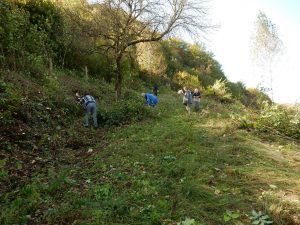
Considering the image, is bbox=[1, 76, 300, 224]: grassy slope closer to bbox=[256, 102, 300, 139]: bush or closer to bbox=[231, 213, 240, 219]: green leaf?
bbox=[231, 213, 240, 219]: green leaf

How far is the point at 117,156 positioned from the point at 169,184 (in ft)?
8.11

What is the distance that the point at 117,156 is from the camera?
916 centimetres

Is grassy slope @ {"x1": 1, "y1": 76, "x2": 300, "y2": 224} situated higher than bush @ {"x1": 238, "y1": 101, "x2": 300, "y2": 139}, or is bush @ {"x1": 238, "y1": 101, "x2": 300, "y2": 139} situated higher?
bush @ {"x1": 238, "y1": 101, "x2": 300, "y2": 139}

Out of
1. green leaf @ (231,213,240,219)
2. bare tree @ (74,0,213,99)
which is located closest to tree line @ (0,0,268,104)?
bare tree @ (74,0,213,99)

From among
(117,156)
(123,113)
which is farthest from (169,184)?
(123,113)

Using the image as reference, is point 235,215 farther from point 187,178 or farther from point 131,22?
point 131,22

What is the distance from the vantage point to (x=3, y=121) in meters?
9.70

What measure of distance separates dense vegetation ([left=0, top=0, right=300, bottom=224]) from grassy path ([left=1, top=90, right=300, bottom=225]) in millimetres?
23

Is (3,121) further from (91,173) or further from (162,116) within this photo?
(162,116)

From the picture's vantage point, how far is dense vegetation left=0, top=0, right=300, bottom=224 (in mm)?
5977

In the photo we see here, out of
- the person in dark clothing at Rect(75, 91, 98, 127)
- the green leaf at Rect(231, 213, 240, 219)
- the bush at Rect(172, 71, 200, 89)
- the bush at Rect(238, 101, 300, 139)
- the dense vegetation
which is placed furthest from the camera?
the bush at Rect(172, 71, 200, 89)

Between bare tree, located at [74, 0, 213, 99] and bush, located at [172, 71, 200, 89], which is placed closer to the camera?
bare tree, located at [74, 0, 213, 99]

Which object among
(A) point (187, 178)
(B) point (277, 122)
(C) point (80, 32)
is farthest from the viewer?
(C) point (80, 32)

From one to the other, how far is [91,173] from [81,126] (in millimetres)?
5151
